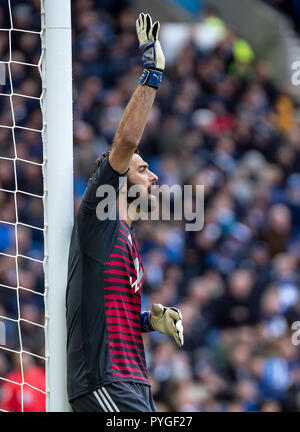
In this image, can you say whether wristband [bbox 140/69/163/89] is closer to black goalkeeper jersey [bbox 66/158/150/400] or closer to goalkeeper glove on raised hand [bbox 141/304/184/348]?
black goalkeeper jersey [bbox 66/158/150/400]

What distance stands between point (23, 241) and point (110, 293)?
412 centimetres

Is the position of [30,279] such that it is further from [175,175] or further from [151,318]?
[151,318]

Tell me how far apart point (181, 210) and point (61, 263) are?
17.3 feet

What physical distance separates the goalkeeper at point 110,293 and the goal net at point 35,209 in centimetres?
13

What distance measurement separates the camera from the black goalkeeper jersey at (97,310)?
159 inches

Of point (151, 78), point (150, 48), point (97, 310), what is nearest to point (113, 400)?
point (97, 310)

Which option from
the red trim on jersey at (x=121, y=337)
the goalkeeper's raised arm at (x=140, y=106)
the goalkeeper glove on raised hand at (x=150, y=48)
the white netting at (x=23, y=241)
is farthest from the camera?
the white netting at (x=23, y=241)

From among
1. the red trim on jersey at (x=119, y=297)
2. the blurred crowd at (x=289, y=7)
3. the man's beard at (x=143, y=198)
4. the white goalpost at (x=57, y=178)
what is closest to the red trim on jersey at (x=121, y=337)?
the red trim on jersey at (x=119, y=297)

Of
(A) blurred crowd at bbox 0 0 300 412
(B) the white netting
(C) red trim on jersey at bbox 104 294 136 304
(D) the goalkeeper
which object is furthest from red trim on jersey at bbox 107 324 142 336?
(A) blurred crowd at bbox 0 0 300 412

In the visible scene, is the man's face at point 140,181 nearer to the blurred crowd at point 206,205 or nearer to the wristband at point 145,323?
the wristband at point 145,323

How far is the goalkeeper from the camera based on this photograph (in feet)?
12.9

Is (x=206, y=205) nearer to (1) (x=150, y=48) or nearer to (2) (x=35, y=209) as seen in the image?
(2) (x=35, y=209)

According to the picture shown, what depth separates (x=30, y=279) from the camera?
7.79 metres

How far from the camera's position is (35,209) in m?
8.31
